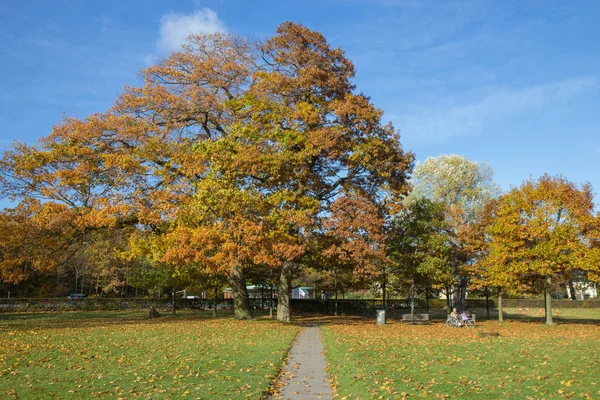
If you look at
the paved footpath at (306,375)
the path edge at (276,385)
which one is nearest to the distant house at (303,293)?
the paved footpath at (306,375)

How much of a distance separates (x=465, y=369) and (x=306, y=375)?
373cm

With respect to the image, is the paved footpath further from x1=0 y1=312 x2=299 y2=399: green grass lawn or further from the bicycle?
the bicycle

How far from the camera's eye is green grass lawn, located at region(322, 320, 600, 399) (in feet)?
28.5

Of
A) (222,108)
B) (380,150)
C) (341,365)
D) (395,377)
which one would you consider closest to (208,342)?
(341,365)

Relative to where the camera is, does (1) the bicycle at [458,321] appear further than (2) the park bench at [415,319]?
No

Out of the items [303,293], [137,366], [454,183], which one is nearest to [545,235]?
[454,183]

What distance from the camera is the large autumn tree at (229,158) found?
2408 centimetres

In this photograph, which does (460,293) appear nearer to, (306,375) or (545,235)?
(545,235)

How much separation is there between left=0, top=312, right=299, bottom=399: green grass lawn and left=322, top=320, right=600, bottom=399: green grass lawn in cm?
198

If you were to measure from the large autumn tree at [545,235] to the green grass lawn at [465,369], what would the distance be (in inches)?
401

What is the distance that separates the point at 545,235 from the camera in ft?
89.4

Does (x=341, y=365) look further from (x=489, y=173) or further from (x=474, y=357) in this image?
(x=489, y=173)

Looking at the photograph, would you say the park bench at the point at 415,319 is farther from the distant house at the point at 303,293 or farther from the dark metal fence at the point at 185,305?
the distant house at the point at 303,293

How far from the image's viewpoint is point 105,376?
10.1 metres
